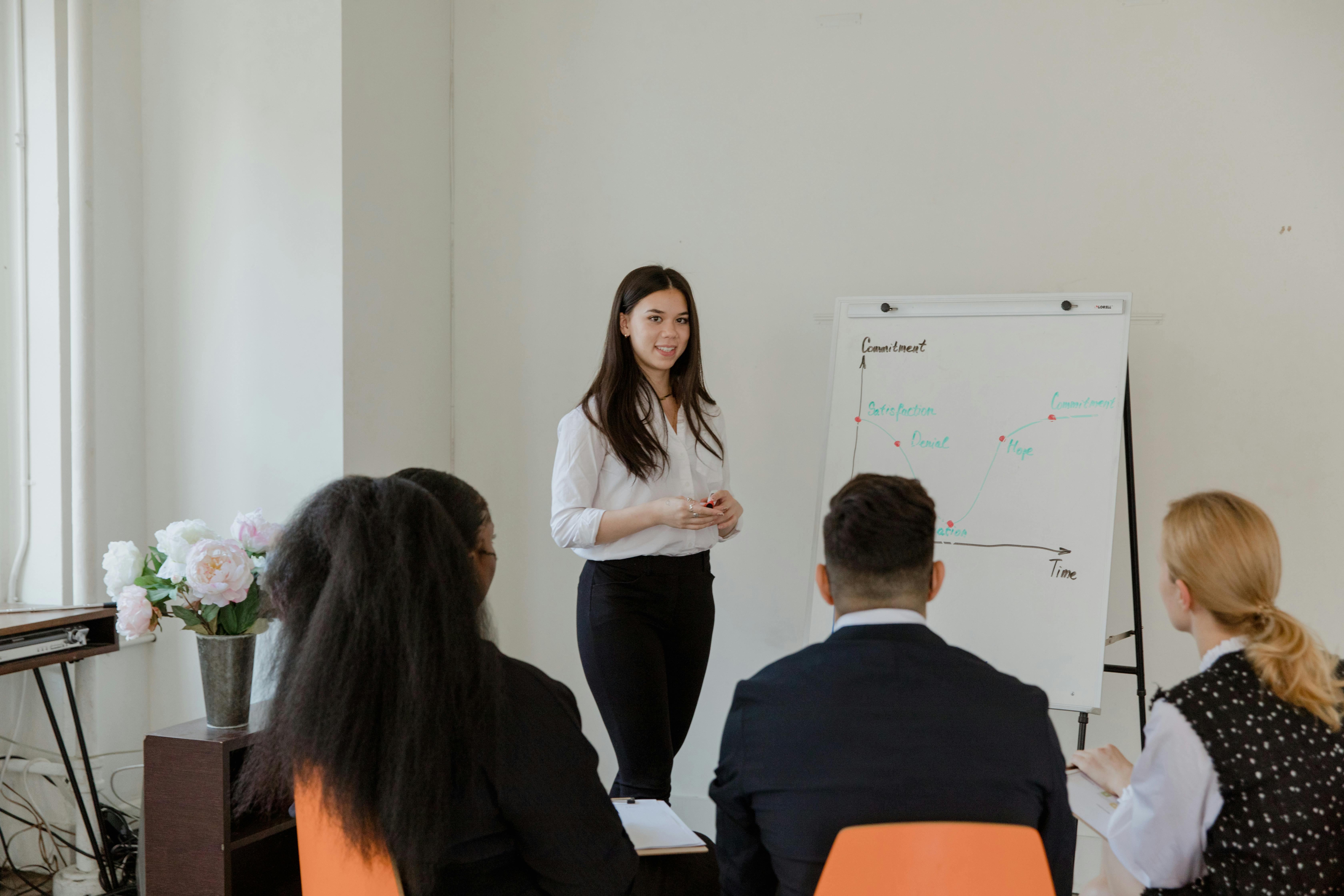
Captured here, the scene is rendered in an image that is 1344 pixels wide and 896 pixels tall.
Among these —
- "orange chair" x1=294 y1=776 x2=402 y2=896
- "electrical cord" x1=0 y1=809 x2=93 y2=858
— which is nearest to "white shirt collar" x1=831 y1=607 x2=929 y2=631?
"orange chair" x1=294 y1=776 x2=402 y2=896

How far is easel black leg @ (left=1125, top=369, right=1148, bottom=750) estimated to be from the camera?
7.91 feet

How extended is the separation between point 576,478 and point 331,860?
4.09ft

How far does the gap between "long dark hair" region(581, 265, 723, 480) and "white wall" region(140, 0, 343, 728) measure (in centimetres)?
88

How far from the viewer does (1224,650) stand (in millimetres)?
1347

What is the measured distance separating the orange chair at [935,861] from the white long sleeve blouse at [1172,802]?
0.35m

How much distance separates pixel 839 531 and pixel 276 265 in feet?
7.02

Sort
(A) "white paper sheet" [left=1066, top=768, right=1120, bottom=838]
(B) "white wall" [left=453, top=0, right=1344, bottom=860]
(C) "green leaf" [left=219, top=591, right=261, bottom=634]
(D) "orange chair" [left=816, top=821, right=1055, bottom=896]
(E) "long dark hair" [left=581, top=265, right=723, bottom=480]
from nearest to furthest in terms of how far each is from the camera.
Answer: (D) "orange chair" [left=816, top=821, right=1055, bottom=896] → (A) "white paper sheet" [left=1066, top=768, right=1120, bottom=838] → (C) "green leaf" [left=219, top=591, right=261, bottom=634] → (E) "long dark hair" [left=581, top=265, right=723, bottom=480] → (B) "white wall" [left=453, top=0, right=1344, bottom=860]

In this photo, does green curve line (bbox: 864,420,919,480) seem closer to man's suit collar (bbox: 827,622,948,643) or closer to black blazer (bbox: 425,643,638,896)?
man's suit collar (bbox: 827,622,948,643)

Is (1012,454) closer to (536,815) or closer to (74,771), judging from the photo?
(536,815)

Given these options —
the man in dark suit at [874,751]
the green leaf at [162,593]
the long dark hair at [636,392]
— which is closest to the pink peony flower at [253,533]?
the green leaf at [162,593]

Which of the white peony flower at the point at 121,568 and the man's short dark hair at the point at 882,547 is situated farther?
the white peony flower at the point at 121,568

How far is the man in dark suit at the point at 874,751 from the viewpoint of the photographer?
1083mm

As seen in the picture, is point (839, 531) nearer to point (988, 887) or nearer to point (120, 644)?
point (988, 887)

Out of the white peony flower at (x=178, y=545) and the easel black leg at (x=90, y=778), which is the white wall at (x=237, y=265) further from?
the white peony flower at (x=178, y=545)
